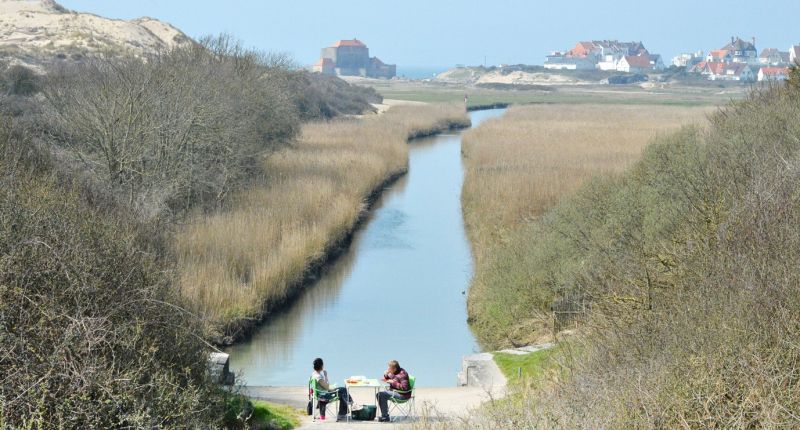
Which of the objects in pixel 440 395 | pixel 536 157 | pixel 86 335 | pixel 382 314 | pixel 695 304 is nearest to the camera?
pixel 86 335

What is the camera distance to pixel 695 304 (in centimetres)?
1134

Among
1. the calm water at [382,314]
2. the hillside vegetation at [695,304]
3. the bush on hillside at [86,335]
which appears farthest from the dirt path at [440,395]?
the bush on hillside at [86,335]

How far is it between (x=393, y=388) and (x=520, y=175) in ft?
70.1

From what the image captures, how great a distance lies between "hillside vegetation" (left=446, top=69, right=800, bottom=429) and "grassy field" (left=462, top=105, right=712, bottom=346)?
4.96 ft

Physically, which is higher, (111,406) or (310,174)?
(111,406)

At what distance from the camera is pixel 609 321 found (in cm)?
1327

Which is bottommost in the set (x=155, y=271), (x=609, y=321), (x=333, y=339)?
(x=333, y=339)

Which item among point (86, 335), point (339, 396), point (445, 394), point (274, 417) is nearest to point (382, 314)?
point (445, 394)

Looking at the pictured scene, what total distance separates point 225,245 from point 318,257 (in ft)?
11.8

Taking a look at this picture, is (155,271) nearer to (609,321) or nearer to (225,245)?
(609,321)

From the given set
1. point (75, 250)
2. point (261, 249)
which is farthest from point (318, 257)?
point (75, 250)

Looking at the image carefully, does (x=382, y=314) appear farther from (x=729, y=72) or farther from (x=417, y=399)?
(x=729, y=72)

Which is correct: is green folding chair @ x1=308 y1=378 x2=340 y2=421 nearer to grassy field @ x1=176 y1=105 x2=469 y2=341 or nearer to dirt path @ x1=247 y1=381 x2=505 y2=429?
dirt path @ x1=247 y1=381 x2=505 y2=429

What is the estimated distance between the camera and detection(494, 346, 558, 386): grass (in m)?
15.0
